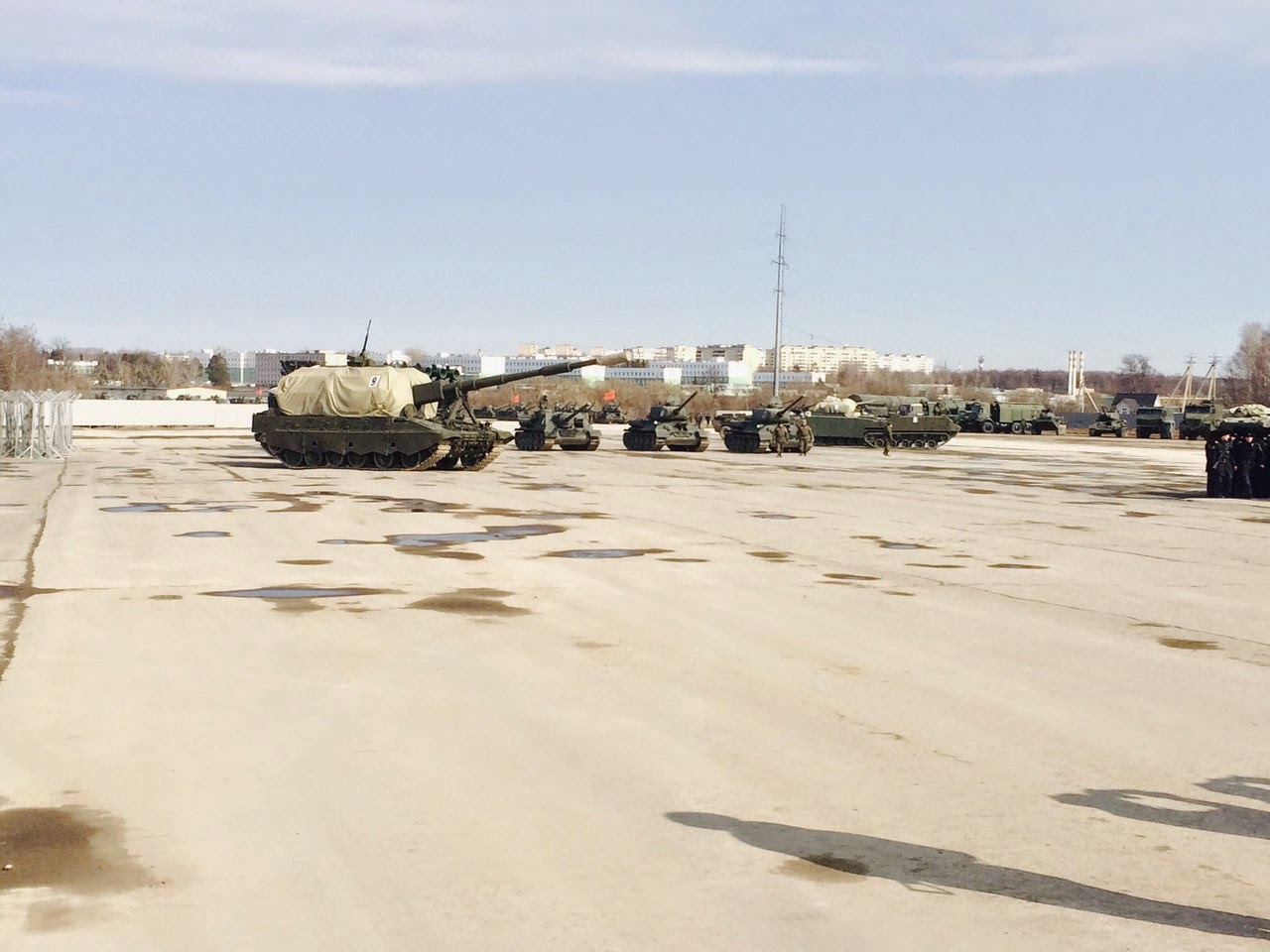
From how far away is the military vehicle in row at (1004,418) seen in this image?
275 ft

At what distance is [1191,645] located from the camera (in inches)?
468

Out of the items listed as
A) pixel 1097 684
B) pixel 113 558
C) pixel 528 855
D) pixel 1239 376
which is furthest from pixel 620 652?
pixel 1239 376

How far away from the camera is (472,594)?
567 inches

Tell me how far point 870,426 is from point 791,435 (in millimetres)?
7426

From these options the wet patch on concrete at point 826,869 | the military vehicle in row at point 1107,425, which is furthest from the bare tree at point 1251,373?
the wet patch on concrete at point 826,869

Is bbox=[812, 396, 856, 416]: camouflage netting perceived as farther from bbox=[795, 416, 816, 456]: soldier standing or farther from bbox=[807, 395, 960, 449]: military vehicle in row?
bbox=[795, 416, 816, 456]: soldier standing

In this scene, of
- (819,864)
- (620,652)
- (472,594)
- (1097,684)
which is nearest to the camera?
(819,864)

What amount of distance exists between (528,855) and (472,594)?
27.1 feet

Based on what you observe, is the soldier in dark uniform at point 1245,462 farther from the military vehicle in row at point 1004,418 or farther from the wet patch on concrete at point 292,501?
the military vehicle in row at point 1004,418

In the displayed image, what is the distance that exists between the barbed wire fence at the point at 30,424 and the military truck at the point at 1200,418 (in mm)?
53208

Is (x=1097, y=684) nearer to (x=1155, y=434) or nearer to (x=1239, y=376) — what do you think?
(x=1155, y=434)

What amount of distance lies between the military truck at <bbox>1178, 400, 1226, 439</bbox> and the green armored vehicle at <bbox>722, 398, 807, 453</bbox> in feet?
101

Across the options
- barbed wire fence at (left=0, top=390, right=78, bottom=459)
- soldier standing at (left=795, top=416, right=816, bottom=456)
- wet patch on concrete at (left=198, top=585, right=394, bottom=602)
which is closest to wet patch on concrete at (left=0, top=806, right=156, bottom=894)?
wet patch on concrete at (left=198, top=585, right=394, bottom=602)

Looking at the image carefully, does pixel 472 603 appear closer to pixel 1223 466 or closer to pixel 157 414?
pixel 1223 466
